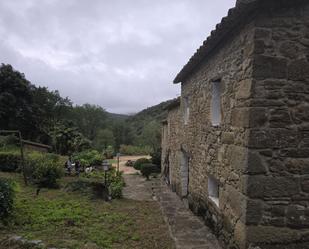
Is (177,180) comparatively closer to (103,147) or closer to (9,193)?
(9,193)

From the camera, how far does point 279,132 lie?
4941 mm

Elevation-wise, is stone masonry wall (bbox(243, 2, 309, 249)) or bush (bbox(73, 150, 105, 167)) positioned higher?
stone masonry wall (bbox(243, 2, 309, 249))

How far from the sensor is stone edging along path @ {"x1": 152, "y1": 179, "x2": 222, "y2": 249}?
22.2 feet

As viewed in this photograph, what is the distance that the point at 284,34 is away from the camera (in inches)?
193

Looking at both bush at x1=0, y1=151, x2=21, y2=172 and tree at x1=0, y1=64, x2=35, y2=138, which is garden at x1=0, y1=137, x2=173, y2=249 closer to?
bush at x1=0, y1=151, x2=21, y2=172

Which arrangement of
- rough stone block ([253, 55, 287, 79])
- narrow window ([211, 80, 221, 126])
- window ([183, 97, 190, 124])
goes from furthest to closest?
window ([183, 97, 190, 124]), narrow window ([211, 80, 221, 126]), rough stone block ([253, 55, 287, 79])

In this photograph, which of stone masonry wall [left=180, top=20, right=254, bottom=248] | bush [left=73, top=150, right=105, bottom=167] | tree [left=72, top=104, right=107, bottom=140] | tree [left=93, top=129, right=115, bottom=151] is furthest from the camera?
tree [left=72, top=104, right=107, bottom=140]

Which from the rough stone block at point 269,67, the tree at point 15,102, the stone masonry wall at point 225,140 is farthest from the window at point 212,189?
the tree at point 15,102

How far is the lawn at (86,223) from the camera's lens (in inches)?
272

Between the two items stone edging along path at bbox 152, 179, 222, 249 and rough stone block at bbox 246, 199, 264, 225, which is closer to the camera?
rough stone block at bbox 246, 199, 264, 225

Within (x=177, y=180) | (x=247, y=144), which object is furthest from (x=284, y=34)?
(x=177, y=180)

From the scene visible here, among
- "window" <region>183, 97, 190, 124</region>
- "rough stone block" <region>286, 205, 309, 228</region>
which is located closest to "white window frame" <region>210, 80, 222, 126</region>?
"rough stone block" <region>286, 205, 309, 228</region>

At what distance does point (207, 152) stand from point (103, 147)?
31249 mm

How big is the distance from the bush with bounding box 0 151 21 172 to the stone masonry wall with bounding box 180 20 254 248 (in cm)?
1106
